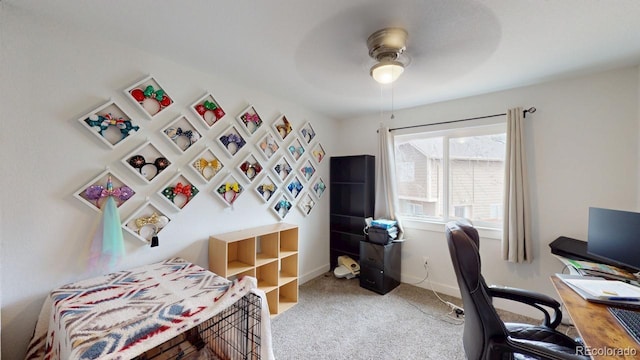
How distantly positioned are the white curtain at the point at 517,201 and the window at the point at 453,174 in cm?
21

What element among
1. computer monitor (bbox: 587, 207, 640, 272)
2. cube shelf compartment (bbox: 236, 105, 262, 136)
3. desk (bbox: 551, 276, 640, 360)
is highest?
cube shelf compartment (bbox: 236, 105, 262, 136)

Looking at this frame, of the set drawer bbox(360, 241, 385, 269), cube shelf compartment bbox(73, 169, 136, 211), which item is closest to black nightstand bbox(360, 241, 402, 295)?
drawer bbox(360, 241, 385, 269)

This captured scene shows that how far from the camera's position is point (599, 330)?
3.28 ft

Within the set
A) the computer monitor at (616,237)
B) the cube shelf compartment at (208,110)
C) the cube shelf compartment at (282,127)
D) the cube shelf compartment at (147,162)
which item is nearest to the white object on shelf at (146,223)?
the cube shelf compartment at (147,162)

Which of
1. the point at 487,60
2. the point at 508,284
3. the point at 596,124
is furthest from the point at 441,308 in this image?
the point at 487,60

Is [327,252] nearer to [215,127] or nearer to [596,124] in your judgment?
[215,127]

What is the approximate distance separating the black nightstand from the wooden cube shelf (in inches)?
34.6

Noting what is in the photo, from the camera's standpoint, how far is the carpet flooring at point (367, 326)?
73.0 inches

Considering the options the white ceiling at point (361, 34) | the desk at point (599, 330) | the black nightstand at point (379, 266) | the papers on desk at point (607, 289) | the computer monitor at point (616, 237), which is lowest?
the black nightstand at point (379, 266)

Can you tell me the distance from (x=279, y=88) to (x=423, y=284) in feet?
9.32

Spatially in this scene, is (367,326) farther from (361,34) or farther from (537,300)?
(361,34)

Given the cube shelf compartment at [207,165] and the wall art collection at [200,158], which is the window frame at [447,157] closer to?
the wall art collection at [200,158]

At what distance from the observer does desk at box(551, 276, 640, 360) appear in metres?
0.87

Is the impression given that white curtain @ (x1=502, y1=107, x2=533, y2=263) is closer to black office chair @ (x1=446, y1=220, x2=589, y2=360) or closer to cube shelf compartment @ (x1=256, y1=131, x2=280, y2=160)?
black office chair @ (x1=446, y1=220, x2=589, y2=360)
